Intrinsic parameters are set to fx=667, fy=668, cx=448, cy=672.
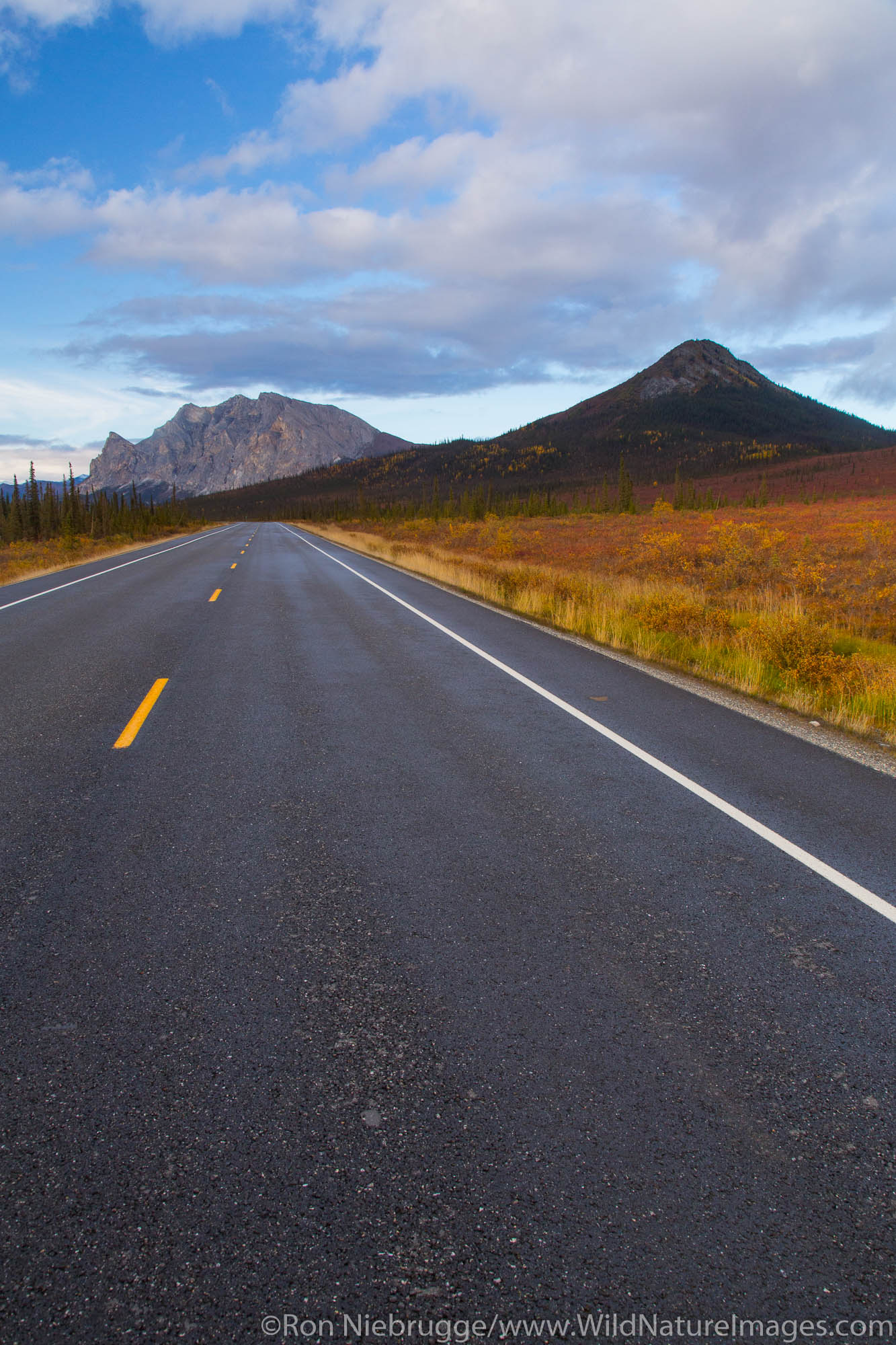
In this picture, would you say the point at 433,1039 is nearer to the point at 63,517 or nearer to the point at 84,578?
the point at 84,578

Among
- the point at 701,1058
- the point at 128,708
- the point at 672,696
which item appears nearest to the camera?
the point at 701,1058

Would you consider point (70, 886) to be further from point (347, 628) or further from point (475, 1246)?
point (347, 628)

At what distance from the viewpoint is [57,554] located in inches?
1270

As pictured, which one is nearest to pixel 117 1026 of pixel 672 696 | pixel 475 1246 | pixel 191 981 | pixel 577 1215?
pixel 191 981

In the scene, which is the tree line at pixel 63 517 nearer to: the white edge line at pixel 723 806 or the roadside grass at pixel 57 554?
the roadside grass at pixel 57 554

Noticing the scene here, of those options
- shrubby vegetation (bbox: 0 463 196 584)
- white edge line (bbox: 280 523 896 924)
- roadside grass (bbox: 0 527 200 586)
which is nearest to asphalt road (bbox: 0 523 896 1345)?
white edge line (bbox: 280 523 896 924)

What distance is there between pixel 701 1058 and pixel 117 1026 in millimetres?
2153

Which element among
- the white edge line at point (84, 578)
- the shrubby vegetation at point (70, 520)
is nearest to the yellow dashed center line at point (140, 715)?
the white edge line at point (84, 578)

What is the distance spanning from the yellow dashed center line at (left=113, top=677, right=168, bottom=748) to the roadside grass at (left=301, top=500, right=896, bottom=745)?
6.91m

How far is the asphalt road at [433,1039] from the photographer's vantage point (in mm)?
1699

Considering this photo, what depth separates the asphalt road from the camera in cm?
170

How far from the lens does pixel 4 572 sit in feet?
70.6

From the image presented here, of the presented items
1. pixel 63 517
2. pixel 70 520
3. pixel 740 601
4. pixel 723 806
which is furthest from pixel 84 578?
pixel 63 517

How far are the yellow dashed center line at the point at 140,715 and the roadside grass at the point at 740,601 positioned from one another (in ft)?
22.7
